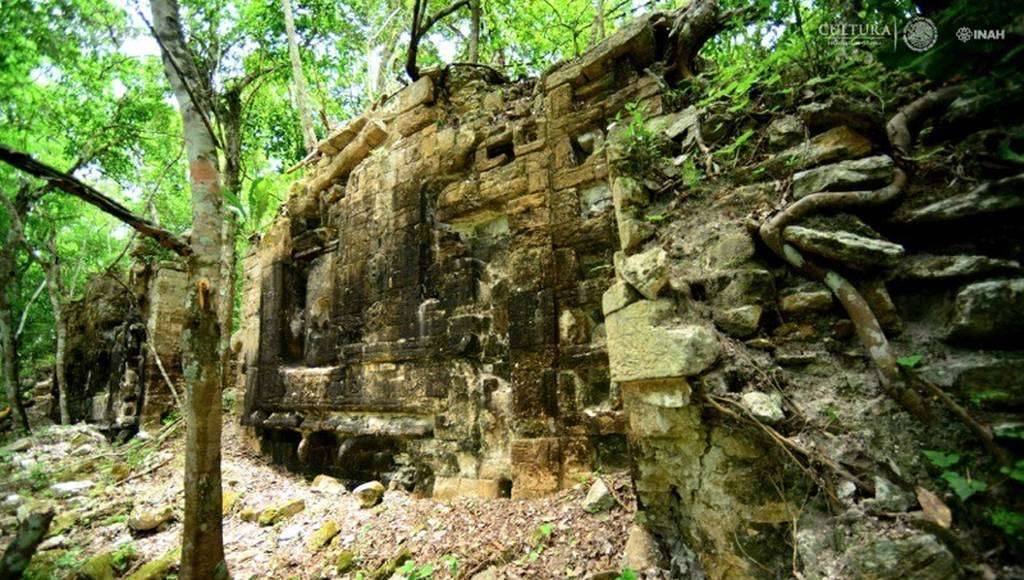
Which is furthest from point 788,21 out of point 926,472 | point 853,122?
point 926,472

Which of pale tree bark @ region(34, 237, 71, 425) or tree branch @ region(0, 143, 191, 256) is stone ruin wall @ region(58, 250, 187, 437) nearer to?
pale tree bark @ region(34, 237, 71, 425)

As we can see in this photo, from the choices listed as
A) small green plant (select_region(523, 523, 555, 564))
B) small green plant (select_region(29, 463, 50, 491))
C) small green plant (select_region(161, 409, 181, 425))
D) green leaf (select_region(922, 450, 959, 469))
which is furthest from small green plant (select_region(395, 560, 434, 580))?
small green plant (select_region(161, 409, 181, 425))

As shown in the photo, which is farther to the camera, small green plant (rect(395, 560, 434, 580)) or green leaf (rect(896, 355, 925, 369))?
small green plant (rect(395, 560, 434, 580))

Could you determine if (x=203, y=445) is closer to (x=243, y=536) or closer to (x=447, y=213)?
(x=243, y=536)

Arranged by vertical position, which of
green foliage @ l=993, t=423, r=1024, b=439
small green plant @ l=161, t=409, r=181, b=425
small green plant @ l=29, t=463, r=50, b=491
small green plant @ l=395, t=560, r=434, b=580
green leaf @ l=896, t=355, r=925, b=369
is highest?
green leaf @ l=896, t=355, r=925, b=369

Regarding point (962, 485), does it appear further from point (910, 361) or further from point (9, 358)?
point (9, 358)

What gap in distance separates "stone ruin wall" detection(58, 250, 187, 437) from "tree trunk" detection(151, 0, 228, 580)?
21.6ft

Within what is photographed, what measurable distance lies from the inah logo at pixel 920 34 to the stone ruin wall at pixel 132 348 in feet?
34.0

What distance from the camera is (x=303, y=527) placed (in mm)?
4367

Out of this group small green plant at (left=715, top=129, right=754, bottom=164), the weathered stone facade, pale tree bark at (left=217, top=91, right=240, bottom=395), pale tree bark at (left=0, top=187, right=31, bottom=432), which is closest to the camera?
small green plant at (left=715, top=129, right=754, bottom=164)

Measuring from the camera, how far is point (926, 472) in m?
1.50

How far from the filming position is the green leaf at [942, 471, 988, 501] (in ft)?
4.41

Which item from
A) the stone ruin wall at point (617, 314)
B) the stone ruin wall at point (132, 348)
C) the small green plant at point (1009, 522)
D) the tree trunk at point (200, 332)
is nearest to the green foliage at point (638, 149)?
the stone ruin wall at point (617, 314)

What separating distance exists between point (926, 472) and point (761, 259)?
1031 mm
